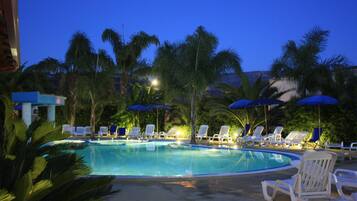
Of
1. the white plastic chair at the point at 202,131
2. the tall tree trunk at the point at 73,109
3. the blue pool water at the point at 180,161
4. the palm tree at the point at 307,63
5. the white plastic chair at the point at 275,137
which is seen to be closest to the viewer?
the blue pool water at the point at 180,161

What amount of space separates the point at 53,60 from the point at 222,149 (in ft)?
47.3

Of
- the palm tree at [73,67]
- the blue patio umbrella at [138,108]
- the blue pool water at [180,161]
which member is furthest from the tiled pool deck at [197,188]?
the palm tree at [73,67]

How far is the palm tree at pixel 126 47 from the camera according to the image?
2745 cm

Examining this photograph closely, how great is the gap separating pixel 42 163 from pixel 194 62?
17321 mm

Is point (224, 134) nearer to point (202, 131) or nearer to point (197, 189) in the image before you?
point (202, 131)

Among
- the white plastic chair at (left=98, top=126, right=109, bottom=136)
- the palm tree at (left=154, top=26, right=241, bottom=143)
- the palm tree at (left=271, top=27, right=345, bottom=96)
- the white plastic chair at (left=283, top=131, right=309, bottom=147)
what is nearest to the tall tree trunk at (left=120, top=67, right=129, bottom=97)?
the white plastic chair at (left=98, top=126, right=109, bottom=136)

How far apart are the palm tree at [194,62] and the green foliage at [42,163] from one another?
15981mm

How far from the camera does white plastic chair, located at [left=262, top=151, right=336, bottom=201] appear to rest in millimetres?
6285

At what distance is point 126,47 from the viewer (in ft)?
89.4

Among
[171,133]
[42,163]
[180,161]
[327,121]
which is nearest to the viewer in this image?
[42,163]

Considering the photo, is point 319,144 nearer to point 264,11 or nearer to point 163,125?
point 163,125

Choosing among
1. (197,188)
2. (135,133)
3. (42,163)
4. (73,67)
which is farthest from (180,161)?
(73,67)

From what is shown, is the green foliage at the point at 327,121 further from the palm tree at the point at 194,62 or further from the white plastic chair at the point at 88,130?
the white plastic chair at the point at 88,130

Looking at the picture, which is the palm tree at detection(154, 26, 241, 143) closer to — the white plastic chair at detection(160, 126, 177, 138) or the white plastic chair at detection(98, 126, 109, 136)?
the white plastic chair at detection(160, 126, 177, 138)
